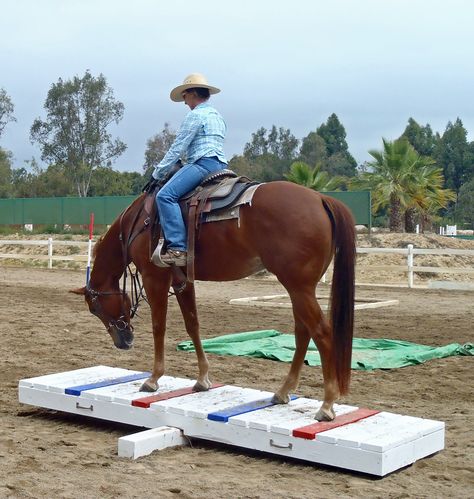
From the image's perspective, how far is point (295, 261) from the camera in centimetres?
553

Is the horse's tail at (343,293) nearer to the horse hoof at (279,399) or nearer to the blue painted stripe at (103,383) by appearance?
the horse hoof at (279,399)

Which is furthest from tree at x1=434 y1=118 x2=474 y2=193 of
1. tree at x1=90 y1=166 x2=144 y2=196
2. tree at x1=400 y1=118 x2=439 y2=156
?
tree at x1=90 y1=166 x2=144 y2=196

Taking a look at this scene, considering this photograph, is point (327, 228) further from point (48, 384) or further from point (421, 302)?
point (421, 302)

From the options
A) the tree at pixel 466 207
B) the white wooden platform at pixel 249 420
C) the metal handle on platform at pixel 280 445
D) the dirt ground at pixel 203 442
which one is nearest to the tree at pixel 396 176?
the dirt ground at pixel 203 442

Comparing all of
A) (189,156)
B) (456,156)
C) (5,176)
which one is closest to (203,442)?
(189,156)

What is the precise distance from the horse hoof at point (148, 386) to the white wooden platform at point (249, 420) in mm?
69

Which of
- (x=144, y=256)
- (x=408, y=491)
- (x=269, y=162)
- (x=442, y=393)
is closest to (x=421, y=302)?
(x=442, y=393)

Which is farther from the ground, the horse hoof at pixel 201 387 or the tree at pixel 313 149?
the tree at pixel 313 149

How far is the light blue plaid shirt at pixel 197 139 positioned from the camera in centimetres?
634

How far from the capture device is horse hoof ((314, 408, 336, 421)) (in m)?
5.43

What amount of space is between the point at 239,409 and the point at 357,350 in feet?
13.9

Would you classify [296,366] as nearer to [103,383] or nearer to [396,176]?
[103,383]

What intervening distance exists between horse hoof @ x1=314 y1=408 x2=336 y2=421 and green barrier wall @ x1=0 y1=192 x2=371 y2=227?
87.5 feet

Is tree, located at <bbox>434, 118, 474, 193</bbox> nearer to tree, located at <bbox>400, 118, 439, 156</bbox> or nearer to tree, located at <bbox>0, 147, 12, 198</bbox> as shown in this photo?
tree, located at <bbox>400, 118, 439, 156</bbox>
